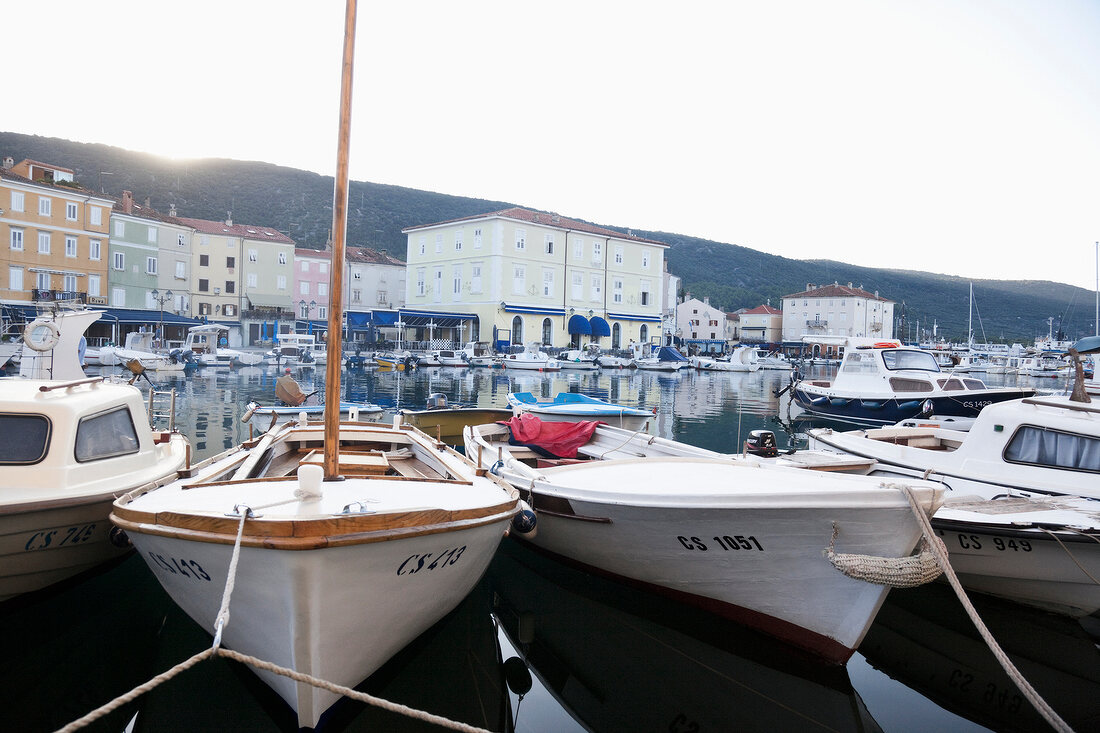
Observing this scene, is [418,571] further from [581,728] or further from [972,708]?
[972,708]

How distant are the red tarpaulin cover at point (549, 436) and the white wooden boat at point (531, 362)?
38.9 m

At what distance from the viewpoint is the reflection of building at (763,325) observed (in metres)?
104

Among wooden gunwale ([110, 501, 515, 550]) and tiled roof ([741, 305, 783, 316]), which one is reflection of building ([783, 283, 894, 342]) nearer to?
tiled roof ([741, 305, 783, 316])

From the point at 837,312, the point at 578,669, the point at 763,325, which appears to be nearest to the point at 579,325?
the point at 837,312

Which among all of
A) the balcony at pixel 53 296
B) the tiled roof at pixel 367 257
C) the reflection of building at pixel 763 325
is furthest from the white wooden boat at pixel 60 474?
the reflection of building at pixel 763 325

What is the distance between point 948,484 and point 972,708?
13.1ft

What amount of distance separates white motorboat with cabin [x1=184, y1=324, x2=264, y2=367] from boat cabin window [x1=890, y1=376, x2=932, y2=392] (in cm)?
3782

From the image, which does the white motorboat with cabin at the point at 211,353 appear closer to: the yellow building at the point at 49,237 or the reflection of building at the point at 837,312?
the yellow building at the point at 49,237

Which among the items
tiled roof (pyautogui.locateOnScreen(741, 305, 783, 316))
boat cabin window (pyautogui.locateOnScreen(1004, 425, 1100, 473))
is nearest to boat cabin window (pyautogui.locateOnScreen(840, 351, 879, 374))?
boat cabin window (pyautogui.locateOnScreen(1004, 425, 1100, 473))

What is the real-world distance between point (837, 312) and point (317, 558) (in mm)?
99726

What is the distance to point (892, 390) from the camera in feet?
80.0

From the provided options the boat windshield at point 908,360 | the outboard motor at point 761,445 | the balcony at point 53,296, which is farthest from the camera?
the balcony at point 53,296

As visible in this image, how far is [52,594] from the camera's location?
6457 millimetres

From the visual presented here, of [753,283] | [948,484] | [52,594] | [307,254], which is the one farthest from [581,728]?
[753,283]
